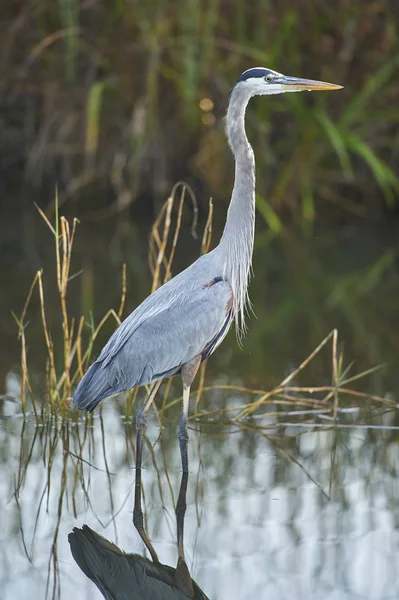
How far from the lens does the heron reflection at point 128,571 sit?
12.0 ft

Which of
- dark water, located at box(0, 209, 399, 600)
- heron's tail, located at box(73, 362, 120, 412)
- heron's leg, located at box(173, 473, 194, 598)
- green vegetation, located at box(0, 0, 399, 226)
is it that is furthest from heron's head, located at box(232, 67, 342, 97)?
green vegetation, located at box(0, 0, 399, 226)

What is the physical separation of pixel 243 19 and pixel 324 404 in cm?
565

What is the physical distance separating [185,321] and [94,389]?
493 mm

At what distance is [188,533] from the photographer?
13.8ft

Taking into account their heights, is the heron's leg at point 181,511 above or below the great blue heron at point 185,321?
below

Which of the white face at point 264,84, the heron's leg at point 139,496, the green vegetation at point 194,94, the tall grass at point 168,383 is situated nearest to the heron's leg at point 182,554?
the heron's leg at point 139,496

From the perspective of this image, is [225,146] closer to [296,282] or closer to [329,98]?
[329,98]

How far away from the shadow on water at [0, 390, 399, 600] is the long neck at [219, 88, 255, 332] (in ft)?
2.39

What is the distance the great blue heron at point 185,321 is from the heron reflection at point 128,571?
715mm

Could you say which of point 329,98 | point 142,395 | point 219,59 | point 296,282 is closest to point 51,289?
point 296,282

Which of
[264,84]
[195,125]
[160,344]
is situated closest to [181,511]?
[160,344]

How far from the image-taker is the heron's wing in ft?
15.8

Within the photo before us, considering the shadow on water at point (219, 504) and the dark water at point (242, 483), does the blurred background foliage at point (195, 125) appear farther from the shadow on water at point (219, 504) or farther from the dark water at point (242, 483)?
the shadow on water at point (219, 504)

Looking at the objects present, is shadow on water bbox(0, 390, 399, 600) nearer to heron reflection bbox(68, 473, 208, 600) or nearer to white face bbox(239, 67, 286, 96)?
heron reflection bbox(68, 473, 208, 600)
